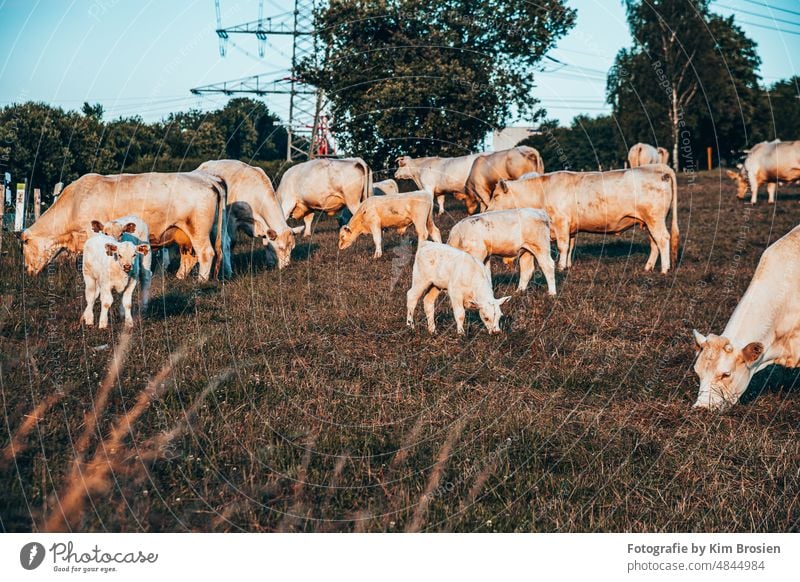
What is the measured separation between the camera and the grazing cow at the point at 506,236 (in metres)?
12.7

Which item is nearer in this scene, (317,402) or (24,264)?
(317,402)

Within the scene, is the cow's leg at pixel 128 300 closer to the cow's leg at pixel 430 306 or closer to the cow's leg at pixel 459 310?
the cow's leg at pixel 430 306

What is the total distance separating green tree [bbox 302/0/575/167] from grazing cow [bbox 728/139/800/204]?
539 inches

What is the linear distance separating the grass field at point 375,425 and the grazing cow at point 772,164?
811 inches

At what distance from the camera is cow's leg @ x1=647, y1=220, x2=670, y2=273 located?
16.6 meters

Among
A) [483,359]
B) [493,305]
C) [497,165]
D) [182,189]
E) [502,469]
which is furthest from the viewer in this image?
[497,165]

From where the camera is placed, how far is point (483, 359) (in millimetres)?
8750

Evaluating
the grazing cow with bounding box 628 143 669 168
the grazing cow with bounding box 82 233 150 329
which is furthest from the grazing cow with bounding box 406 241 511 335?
the grazing cow with bounding box 628 143 669 168

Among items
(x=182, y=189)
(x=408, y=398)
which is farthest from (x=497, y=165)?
(x=408, y=398)

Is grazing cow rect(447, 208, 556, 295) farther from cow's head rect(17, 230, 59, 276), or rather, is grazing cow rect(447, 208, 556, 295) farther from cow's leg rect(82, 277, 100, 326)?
cow's head rect(17, 230, 59, 276)

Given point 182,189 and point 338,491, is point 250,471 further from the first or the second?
point 182,189

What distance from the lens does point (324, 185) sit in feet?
72.7

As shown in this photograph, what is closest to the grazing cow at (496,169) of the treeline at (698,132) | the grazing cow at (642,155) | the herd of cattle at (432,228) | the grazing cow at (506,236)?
the herd of cattle at (432,228)
